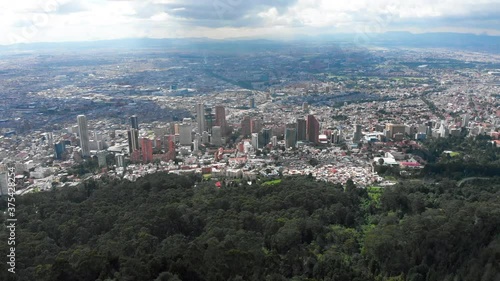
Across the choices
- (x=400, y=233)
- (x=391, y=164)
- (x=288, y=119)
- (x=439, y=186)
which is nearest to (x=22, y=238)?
(x=400, y=233)

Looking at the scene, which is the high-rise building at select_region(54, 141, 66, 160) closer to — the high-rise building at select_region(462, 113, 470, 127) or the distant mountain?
the distant mountain

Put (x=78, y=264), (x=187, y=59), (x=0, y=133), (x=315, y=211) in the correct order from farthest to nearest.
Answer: (x=187, y=59) → (x=0, y=133) → (x=315, y=211) → (x=78, y=264)

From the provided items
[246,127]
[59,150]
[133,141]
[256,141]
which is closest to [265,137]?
[256,141]

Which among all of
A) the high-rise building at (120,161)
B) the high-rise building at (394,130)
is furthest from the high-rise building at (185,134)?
the high-rise building at (394,130)

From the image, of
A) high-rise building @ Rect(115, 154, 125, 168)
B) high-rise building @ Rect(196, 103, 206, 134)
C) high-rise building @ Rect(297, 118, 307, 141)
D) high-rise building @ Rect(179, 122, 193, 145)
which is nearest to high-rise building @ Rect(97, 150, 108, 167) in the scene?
high-rise building @ Rect(115, 154, 125, 168)

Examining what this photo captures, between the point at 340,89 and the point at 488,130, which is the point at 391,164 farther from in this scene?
the point at 340,89

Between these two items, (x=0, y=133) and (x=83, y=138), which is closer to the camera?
(x=0, y=133)

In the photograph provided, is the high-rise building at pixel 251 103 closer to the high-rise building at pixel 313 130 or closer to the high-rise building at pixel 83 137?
the high-rise building at pixel 313 130

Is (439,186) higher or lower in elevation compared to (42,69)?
lower
